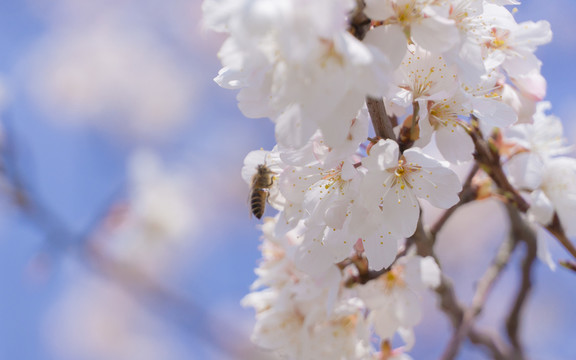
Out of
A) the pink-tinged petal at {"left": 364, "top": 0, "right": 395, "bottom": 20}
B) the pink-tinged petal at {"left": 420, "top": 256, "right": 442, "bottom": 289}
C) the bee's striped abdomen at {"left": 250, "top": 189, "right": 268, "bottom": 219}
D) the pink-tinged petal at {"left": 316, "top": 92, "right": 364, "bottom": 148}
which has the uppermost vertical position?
the bee's striped abdomen at {"left": 250, "top": 189, "right": 268, "bottom": 219}

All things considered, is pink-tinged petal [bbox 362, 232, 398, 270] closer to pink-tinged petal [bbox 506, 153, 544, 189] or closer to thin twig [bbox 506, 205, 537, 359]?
pink-tinged petal [bbox 506, 153, 544, 189]

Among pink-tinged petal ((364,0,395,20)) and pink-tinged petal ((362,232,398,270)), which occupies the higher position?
pink-tinged petal ((364,0,395,20))

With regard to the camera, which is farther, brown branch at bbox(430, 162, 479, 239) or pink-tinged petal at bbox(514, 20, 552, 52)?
brown branch at bbox(430, 162, 479, 239)

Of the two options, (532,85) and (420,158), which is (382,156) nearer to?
(420,158)

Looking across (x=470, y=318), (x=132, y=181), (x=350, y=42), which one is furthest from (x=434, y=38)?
(x=132, y=181)

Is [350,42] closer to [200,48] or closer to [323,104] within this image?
[323,104]

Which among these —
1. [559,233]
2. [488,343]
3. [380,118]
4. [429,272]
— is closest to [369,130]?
[380,118]

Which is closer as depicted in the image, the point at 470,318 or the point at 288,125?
the point at 288,125

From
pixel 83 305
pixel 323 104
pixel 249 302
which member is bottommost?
pixel 323 104

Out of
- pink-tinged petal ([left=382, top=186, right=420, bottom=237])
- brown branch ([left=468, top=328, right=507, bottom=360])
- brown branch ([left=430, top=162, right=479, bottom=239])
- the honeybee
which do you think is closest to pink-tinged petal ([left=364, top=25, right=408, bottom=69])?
pink-tinged petal ([left=382, top=186, right=420, bottom=237])
